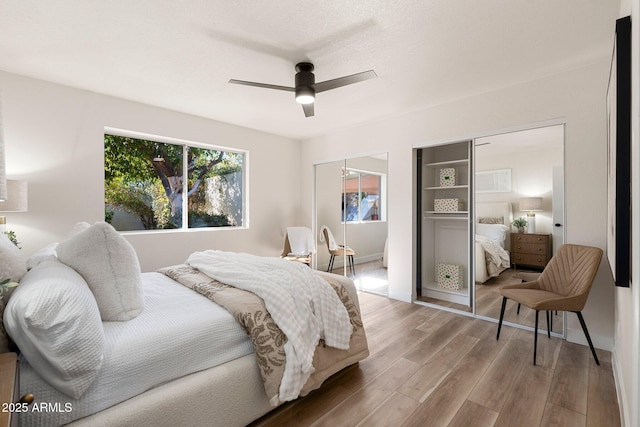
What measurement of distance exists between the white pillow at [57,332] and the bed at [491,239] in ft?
11.4

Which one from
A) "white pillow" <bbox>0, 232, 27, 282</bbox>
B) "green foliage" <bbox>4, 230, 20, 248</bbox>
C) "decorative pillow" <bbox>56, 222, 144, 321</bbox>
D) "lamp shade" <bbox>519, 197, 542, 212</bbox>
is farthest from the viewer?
"lamp shade" <bbox>519, 197, 542, 212</bbox>

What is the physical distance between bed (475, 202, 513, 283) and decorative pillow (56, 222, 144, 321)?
3326mm

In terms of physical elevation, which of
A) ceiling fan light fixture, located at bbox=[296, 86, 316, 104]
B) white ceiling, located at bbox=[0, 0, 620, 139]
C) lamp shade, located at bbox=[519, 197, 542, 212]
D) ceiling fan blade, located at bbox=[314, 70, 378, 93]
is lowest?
lamp shade, located at bbox=[519, 197, 542, 212]

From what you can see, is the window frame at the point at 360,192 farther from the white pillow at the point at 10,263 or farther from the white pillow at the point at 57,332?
the white pillow at the point at 10,263

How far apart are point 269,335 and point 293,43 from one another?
2.12 metres

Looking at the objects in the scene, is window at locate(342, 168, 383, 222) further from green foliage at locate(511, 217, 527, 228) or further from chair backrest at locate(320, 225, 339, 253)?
green foliage at locate(511, 217, 527, 228)

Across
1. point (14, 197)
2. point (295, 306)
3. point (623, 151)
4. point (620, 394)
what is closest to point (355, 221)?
point (295, 306)

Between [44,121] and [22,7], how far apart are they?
1.40 m

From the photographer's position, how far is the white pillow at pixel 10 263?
125 cm

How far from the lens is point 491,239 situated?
331 cm

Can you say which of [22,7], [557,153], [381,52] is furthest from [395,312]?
[22,7]

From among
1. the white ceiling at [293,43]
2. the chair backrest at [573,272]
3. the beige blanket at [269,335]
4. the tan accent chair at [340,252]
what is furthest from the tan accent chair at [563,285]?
the tan accent chair at [340,252]

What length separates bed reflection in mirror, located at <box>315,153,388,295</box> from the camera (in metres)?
4.25

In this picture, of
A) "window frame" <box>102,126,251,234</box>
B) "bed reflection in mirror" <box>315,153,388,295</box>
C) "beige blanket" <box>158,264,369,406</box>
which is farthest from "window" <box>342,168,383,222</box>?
"beige blanket" <box>158,264,369,406</box>
